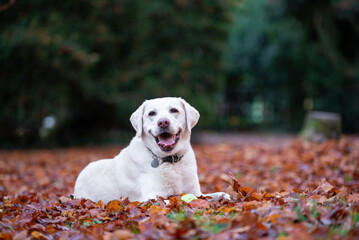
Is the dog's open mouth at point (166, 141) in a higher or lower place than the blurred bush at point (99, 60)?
lower

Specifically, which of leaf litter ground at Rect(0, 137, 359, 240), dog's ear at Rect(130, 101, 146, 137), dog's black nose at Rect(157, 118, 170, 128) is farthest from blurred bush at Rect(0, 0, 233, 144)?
dog's black nose at Rect(157, 118, 170, 128)

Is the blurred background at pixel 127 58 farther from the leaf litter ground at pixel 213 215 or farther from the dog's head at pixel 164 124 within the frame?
the dog's head at pixel 164 124

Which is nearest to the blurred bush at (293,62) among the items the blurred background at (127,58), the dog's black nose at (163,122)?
the blurred background at (127,58)

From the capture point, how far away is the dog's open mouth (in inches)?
159

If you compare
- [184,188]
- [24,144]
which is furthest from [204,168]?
[24,144]

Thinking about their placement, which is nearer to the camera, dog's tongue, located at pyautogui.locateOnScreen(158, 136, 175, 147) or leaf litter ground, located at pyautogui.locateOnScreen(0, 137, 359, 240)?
leaf litter ground, located at pyautogui.locateOnScreen(0, 137, 359, 240)

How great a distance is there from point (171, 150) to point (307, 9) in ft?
52.3

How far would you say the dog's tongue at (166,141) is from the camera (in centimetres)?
404

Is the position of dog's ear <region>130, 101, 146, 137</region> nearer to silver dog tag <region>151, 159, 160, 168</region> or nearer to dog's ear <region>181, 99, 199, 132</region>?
silver dog tag <region>151, 159, 160, 168</region>

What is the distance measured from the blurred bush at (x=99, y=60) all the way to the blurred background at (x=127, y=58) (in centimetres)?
4

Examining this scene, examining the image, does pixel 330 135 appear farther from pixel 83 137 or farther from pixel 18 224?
pixel 83 137

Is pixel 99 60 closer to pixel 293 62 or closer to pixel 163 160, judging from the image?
pixel 163 160

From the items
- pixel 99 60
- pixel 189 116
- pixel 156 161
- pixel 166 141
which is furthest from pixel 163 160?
pixel 99 60

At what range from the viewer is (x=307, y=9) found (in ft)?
58.2
